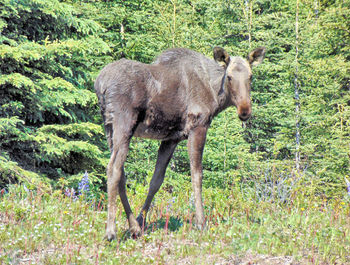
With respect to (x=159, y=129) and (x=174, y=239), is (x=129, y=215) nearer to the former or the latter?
(x=174, y=239)

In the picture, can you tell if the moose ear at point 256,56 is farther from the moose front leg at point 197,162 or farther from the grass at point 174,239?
the grass at point 174,239

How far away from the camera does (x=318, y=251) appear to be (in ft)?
15.4

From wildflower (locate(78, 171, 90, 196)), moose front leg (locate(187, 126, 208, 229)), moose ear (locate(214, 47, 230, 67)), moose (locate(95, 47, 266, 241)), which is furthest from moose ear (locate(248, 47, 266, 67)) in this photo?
wildflower (locate(78, 171, 90, 196))

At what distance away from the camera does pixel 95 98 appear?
1190 centimetres

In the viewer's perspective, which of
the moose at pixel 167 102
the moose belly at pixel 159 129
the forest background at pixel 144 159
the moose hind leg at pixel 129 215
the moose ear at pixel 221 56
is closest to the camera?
the forest background at pixel 144 159

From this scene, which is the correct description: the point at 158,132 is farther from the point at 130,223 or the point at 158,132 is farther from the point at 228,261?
the point at 228,261

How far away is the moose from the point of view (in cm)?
508

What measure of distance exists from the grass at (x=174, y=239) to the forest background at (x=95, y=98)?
3.88ft

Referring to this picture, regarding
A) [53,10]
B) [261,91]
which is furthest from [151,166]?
[261,91]

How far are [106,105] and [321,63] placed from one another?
425 inches

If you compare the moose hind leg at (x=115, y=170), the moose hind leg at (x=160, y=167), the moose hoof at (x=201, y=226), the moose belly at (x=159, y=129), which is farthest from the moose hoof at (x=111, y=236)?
the moose belly at (x=159, y=129)

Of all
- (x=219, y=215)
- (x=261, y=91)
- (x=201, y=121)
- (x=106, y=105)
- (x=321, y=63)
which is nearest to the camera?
(x=106, y=105)

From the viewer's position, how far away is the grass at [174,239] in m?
4.46

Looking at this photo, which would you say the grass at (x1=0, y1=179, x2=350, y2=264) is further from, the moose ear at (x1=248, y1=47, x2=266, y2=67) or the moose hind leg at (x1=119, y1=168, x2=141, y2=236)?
the moose ear at (x1=248, y1=47, x2=266, y2=67)
